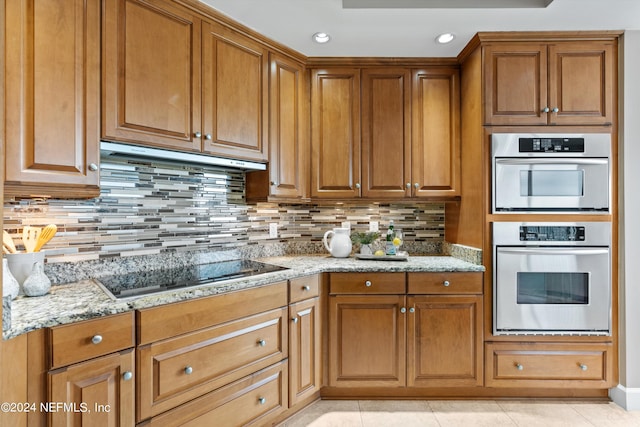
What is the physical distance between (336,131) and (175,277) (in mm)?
1476

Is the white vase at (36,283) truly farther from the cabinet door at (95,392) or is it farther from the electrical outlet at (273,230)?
the electrical outlet at (273,230)

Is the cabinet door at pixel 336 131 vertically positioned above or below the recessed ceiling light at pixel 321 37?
below

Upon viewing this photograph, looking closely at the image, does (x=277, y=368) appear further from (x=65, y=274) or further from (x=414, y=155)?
(x=414, y=155)

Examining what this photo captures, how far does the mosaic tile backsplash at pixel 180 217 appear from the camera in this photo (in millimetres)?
1703

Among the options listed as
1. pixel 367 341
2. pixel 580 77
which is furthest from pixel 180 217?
pixel 580 77

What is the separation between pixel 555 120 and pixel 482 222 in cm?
80

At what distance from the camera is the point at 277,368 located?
1.92 m

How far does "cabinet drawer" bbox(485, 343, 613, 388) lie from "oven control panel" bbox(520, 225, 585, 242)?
2.21 feet

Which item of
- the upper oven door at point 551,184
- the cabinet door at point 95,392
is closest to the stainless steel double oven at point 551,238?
the upper oven door at point 551,184

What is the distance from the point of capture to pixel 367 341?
2.20 m

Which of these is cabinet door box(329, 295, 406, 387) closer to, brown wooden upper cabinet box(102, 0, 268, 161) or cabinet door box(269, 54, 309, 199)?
cabinet door box(269, 54, 309, 199)

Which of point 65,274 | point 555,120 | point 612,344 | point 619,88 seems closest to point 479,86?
point 555,120

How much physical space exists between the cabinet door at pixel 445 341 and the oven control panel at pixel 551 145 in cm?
101

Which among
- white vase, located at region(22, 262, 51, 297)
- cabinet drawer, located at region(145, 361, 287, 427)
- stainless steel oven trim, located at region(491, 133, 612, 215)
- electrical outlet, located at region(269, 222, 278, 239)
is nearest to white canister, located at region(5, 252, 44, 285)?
white vase, located at region(22, 262, 51, 297)
